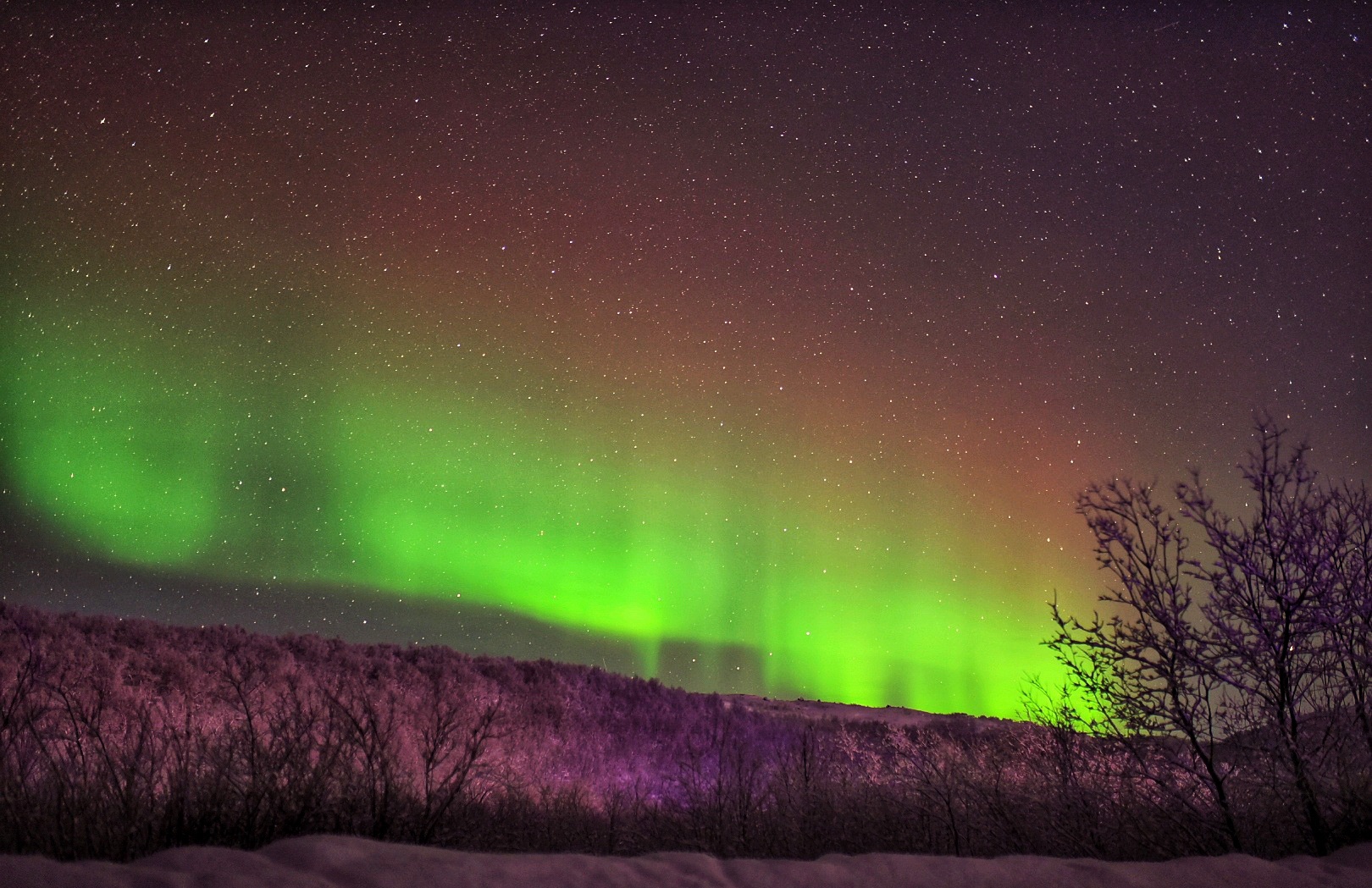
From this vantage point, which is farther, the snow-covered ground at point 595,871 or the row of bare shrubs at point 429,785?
the row of bare shrubs at point 429,785

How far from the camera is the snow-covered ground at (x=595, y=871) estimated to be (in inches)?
122

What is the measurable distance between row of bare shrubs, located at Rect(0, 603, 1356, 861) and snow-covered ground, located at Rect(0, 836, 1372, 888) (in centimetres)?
137

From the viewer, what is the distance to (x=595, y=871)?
3.68 m

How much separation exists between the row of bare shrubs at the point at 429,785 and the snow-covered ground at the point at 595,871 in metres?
1.37

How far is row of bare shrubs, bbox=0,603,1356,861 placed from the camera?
4.95 m

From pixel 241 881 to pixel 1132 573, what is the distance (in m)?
6.98

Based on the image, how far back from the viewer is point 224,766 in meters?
5.05

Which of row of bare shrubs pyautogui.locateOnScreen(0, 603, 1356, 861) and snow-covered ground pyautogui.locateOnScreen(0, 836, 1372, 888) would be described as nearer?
snow-covered ground pyautogui.locateOnScreen(0, 836, 1372, 888)

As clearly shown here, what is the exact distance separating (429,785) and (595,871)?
289cm

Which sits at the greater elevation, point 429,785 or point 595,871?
point 429,785

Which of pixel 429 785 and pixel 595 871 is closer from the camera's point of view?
pixel 595 871

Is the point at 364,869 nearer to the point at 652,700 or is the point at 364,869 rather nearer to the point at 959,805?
the point at 959,805

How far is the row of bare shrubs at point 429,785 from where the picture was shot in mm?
4953

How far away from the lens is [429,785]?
19.9 ft
